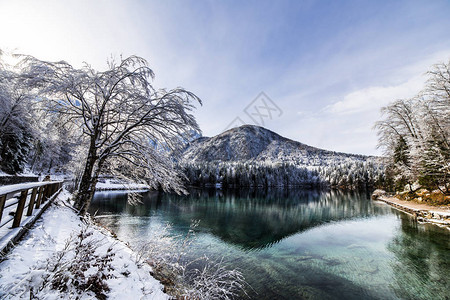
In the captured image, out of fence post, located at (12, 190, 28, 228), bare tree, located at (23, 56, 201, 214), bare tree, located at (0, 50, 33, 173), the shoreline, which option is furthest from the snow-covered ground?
the shoreline

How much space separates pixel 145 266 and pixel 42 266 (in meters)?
3.32

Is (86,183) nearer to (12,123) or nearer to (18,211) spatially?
(18,211)

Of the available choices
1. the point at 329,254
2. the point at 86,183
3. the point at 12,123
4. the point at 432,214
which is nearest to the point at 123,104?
the point at 86,183

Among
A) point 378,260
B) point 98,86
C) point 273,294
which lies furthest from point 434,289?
point 98,86

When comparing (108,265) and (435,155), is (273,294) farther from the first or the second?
(435,155)

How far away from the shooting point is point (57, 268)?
3.56m

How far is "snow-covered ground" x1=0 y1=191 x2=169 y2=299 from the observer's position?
312 centimetres

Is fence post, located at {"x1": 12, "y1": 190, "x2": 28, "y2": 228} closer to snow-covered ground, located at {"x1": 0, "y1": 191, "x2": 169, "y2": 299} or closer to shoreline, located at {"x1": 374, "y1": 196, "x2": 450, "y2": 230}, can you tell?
snow-covered ground, located at {"x1": 0, "y1": 191, "x2": 169, "y2": 299}

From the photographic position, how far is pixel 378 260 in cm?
1113

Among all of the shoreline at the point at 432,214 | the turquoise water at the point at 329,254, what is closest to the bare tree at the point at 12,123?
the turquoise water at the point at 329,254

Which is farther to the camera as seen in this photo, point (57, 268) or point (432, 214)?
point (432, 214)

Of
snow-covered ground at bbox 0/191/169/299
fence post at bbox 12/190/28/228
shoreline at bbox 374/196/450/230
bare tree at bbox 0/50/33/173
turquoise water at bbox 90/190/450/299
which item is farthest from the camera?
shoreline at bbox 374/196/450/230

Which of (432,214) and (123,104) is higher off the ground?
(123,104)

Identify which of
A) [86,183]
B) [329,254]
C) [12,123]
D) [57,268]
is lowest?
[329,254]
